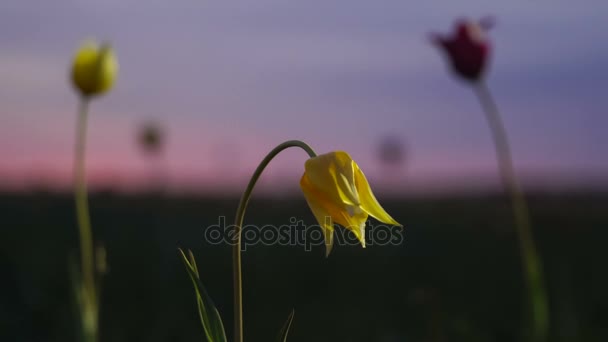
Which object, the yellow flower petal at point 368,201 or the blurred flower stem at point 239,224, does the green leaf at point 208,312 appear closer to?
the blurred flower stem at point 239,224

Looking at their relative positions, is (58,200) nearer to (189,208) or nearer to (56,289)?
(189,208)

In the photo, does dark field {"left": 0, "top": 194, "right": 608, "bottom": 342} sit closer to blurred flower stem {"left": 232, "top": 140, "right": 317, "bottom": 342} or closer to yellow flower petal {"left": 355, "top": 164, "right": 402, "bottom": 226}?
yellow flower petal {"left": 355, "top": 164, "right": 402, "bottom": 226}

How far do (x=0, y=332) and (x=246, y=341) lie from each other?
118cm

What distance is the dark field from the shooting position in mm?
3604

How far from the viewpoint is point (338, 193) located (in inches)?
55.0

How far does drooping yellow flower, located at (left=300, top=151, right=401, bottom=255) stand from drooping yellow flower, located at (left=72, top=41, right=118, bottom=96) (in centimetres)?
154

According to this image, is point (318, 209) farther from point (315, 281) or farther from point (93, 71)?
point (315, 281)

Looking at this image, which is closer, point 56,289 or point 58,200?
point 56,289

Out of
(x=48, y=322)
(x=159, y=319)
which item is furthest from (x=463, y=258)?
(x=48, y=322)

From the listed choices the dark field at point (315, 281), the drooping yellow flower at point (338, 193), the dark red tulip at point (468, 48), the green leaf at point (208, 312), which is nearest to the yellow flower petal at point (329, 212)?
the drooping yellow flower at point (338, 193)

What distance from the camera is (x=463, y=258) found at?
19.9 ft

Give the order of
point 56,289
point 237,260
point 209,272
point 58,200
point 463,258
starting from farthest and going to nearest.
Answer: point 58,200 < point 463,258 < point 209,272 < point 56,289 < point 237,260

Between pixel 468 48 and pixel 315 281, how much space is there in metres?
2.63

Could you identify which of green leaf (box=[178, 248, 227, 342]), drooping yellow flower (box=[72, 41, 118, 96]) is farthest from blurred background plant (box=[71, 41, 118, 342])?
green leaf (box=[178, 248, 227, 342])
